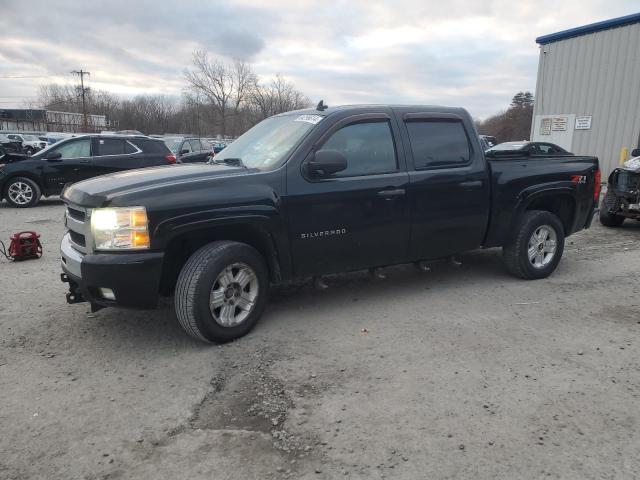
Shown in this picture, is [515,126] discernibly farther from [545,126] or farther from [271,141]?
[271,141]

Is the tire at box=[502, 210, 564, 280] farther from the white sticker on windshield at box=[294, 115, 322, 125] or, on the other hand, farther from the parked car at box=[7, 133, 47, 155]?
the parked car at box=[7, 133, 47, 155]

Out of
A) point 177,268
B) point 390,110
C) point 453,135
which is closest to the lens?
point 177,268

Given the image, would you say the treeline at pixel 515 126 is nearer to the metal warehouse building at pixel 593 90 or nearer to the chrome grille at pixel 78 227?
the metal warehouse building at pixel 593 90

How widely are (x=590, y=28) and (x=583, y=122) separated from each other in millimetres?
3188

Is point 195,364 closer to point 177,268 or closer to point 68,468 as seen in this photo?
point 177,268

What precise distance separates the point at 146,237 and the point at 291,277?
128 cm

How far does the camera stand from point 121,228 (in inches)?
140

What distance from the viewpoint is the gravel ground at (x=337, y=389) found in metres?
2.55

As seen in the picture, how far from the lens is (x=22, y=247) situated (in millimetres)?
6406

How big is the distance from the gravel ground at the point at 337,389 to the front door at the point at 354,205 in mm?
566

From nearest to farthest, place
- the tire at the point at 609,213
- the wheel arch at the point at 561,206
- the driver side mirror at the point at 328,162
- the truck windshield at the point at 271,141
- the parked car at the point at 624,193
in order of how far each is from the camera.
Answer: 1. the driver side mirror at the point at 328,162
2. the truck windshield at the point at 271,141
3. the wheel arch at the point at 561,206
4. the parked car at the point at 624,193
5. the tire at the point at 609,213

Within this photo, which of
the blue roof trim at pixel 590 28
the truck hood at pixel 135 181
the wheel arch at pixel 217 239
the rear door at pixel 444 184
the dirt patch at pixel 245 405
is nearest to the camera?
the dirt patch at pixel 245 405

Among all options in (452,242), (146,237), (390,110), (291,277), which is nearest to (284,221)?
(291,277)

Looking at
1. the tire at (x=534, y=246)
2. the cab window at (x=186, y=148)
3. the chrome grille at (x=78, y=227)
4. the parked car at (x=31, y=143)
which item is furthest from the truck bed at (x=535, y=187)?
the parked car at (x=31, y=143)
